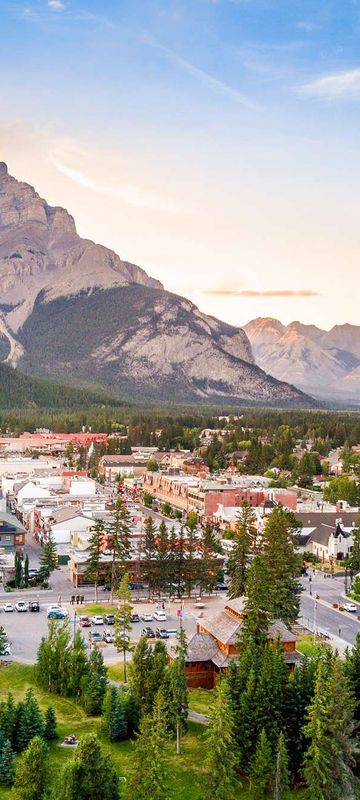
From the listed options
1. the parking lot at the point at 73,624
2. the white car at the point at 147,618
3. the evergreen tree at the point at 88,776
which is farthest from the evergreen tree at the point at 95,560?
the evergreen tree at the point at 88,776

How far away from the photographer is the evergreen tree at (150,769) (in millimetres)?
27906

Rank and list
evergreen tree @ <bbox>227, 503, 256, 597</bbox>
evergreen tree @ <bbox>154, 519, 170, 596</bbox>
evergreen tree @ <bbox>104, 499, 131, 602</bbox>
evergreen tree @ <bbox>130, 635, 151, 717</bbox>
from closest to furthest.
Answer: evergreen tree @ <bbox>130, 635, 151, 717</bbox> < evergreen tree @ <bbox>227, 503, 256, 597</bbox> < evergreen tree @ <bbox>154, 519, 170, 596</bbox> < evergreen tree @ <bbox>104, 499, 131, 602</bbox>

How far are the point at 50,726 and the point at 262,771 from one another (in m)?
8.42

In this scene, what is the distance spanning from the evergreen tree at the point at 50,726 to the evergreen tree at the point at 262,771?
778 centimetres

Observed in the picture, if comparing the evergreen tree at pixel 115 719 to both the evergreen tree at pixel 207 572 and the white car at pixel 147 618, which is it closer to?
the white car at pixel 147 618

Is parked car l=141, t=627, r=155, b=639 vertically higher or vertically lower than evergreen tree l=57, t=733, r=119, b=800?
lower

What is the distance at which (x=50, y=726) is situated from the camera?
3431cm

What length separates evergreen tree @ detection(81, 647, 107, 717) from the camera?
36.9 metres

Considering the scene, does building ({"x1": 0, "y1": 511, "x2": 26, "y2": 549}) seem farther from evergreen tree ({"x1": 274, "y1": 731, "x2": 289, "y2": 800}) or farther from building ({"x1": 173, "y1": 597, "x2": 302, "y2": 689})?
evergreen tree ({"x1": 274, "y1": 731, "x2": 289, "y2": 800})

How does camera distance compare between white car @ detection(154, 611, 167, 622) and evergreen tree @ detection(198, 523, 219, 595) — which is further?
evergreen tree @ detection(198, 523, 219, 595)

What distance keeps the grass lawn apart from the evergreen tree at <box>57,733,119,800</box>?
2.05m

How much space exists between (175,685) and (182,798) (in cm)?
443

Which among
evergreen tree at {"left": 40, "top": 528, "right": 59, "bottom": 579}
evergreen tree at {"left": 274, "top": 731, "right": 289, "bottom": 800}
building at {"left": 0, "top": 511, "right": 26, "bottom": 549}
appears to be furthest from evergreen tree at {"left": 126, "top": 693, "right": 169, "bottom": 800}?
building at {"left": 0, "top": 511, "right": 26, "bottom": 549}

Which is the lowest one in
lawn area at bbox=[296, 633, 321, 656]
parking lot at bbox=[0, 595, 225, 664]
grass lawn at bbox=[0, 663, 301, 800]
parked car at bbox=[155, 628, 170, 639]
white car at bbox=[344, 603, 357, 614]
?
grass lawn at bbox=[0, 663, 301, 800]
